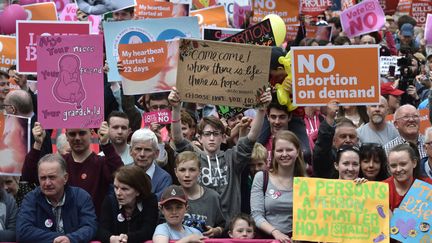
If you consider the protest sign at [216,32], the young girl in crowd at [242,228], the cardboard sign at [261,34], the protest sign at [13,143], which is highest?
Result: the protest sign at [216,32]

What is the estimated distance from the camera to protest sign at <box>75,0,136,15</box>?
14.9 m

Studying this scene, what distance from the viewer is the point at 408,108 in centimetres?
1180

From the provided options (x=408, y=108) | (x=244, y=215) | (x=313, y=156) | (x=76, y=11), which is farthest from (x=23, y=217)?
(x=76, y=11)

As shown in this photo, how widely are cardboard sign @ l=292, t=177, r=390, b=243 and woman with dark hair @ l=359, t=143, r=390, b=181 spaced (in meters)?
0.79

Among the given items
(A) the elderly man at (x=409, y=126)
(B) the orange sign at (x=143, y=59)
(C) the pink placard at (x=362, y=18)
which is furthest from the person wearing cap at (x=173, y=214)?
(C) the pink placard at (x=362, y=18)

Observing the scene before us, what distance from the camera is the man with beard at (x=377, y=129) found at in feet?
39.3

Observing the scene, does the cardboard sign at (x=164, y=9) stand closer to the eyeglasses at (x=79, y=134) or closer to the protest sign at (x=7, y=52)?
the protest sign at (x=7, y=52)

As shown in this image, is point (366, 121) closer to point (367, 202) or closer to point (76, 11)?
point (367, 202)

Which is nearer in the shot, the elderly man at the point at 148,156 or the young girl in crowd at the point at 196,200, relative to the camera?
the young girl in crowd at the point at 196,200

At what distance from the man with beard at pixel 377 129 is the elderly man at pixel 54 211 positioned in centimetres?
342

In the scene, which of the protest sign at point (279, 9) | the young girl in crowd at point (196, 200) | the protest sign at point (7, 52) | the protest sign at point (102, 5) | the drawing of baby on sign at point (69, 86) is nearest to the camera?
the young girl in crowd at point (196, 200)

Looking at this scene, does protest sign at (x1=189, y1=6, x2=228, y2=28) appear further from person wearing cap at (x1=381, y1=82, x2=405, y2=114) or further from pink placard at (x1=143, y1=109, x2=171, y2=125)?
pink placard at (x1=143, y1=109, x2=171, y2=125)

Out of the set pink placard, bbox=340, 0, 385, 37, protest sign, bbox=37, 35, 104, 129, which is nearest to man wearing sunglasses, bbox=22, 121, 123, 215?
protest sign, bbox=37, 35, 104, 129

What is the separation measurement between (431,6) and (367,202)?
12690 mm
